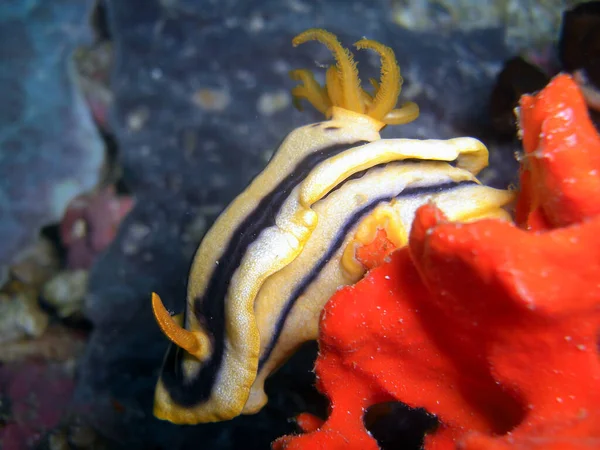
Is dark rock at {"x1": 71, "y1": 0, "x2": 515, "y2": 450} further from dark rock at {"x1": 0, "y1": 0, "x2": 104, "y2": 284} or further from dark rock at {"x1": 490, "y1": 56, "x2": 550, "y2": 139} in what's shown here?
dark rock at {"x1": 0, "y1": 0, "x2": 104, "y2": 284}

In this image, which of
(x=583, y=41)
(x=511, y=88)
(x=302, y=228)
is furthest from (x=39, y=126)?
(x=583, y=41)

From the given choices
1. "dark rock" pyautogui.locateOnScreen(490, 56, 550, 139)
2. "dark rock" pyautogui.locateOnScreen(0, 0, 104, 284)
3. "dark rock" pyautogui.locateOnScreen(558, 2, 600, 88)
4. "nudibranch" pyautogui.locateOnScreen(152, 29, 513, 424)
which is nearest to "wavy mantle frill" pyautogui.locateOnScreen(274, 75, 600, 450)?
"nudibranch" pyautogui.locateOnScreen(152, 29, 513, 424)

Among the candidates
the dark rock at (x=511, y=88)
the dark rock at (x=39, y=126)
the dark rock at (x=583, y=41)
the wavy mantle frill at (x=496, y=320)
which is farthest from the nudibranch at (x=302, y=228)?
the dark rock at (x=39, y=126)

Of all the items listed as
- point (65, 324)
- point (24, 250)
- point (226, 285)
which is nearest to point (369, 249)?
point (226, 285)

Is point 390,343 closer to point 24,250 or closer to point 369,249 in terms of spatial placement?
point 369,249

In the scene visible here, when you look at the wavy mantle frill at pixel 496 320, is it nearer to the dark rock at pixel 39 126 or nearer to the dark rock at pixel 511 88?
the dark rock at pixel 511 88

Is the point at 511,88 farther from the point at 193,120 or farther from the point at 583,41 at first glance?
the point at 193,120
